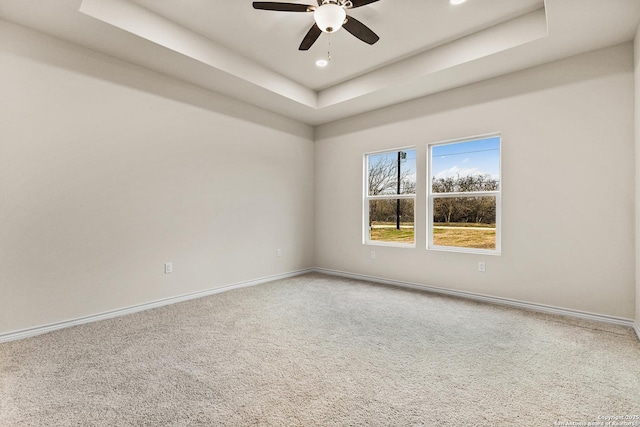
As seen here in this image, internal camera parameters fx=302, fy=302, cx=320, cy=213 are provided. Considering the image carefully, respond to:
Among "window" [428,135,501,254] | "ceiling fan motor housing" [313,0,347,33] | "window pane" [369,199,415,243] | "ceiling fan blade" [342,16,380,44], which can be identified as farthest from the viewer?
"window pane" [369,199,415,243]

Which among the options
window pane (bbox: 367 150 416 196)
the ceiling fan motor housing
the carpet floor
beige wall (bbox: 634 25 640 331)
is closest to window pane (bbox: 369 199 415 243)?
window pane (bbox: 367 150 416 196)

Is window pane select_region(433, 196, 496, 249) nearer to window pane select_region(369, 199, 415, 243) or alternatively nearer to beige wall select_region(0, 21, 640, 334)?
beige wall select_region(0, 21, 640, 334)

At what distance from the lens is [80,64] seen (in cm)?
292

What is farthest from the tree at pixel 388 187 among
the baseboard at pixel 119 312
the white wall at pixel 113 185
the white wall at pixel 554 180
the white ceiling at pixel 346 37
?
the baseboard at pixel 119 312

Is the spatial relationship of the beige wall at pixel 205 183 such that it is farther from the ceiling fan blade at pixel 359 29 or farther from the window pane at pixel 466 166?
the ceiling fan blade at pixel 359 29

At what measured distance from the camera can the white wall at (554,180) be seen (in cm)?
291

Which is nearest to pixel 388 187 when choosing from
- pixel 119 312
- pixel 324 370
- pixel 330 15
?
pixel 330 15

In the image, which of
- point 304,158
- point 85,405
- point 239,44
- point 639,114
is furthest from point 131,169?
point 639,114

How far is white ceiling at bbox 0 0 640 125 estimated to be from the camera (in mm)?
2561

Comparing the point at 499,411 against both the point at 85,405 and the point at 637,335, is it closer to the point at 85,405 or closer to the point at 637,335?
the point at 637,335

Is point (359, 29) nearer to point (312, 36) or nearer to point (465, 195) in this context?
point (312, 36)

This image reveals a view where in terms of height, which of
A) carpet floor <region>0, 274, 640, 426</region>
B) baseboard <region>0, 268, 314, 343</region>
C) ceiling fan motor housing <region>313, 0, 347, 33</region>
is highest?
ceiling fan motor housing <region>313, 0, 347, 33</region>

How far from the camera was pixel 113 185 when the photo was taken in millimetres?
3117

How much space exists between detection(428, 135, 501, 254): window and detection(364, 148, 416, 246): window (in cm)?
33
